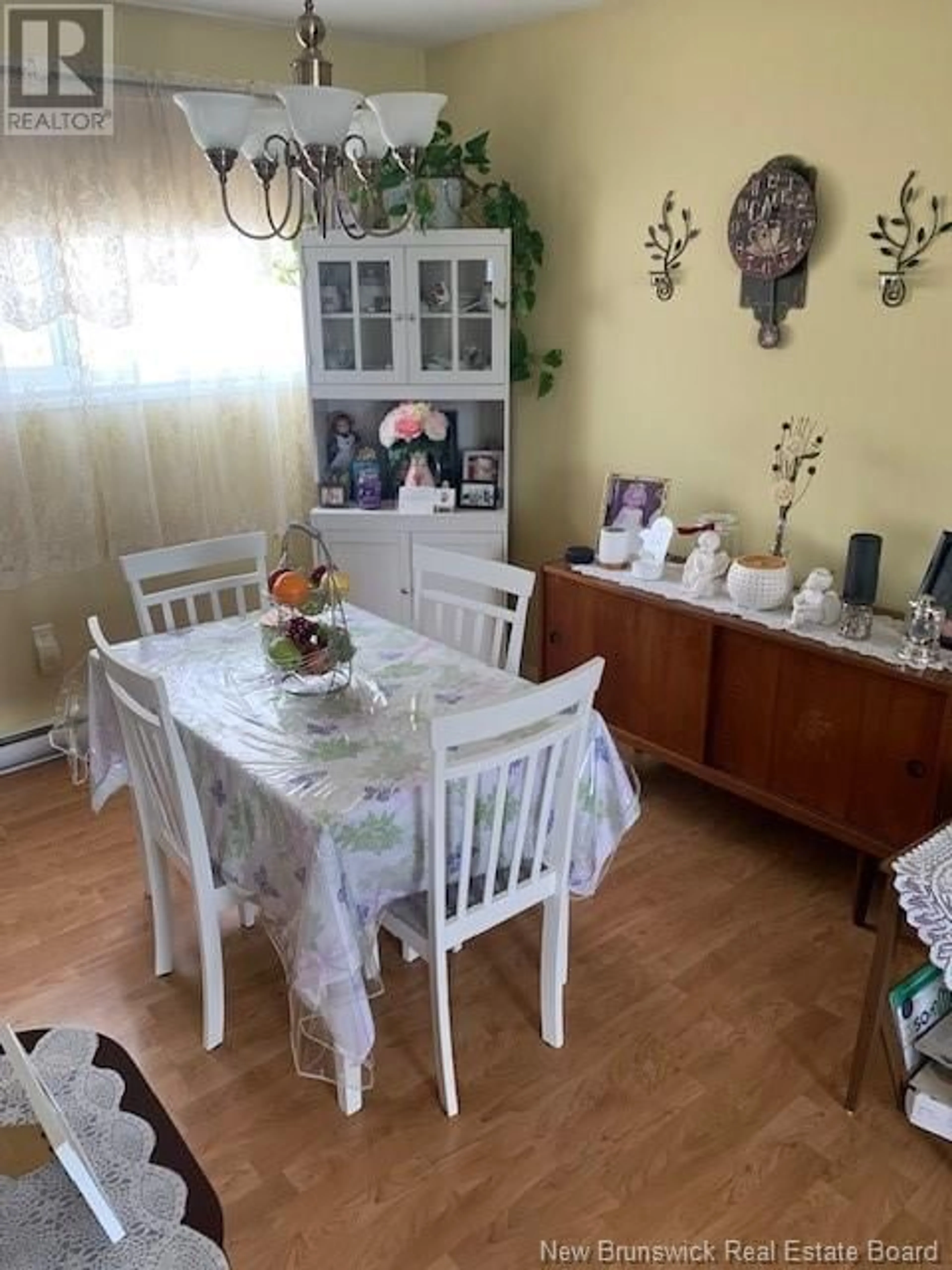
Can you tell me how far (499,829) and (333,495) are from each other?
217 cm

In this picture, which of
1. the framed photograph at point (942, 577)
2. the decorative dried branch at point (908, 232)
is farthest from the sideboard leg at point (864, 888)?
the decorative dried branch at point (908, 232)

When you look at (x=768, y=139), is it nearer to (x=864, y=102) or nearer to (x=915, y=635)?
(x=864, y=102)

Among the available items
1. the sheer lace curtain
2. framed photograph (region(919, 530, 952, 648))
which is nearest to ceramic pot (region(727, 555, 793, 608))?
framed photograph (region(919, 530, 952, 648))

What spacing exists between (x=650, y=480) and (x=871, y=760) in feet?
4.07

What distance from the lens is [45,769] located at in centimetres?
341

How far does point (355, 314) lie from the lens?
11.6ft

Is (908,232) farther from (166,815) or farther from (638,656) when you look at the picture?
(166,815)

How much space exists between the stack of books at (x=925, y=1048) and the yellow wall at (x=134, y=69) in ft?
9.36

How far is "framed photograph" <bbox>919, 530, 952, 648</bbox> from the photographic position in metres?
2.47

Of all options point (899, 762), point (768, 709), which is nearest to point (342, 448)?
point (768, 709)

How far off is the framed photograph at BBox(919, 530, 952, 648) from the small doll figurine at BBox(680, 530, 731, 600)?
23.3 inches

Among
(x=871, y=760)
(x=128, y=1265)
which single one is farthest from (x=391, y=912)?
(x=871, y=760)

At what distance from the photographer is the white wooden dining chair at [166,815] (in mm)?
1885

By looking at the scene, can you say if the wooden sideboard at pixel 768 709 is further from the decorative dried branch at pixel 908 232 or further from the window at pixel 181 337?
the window at pixel 181 337
